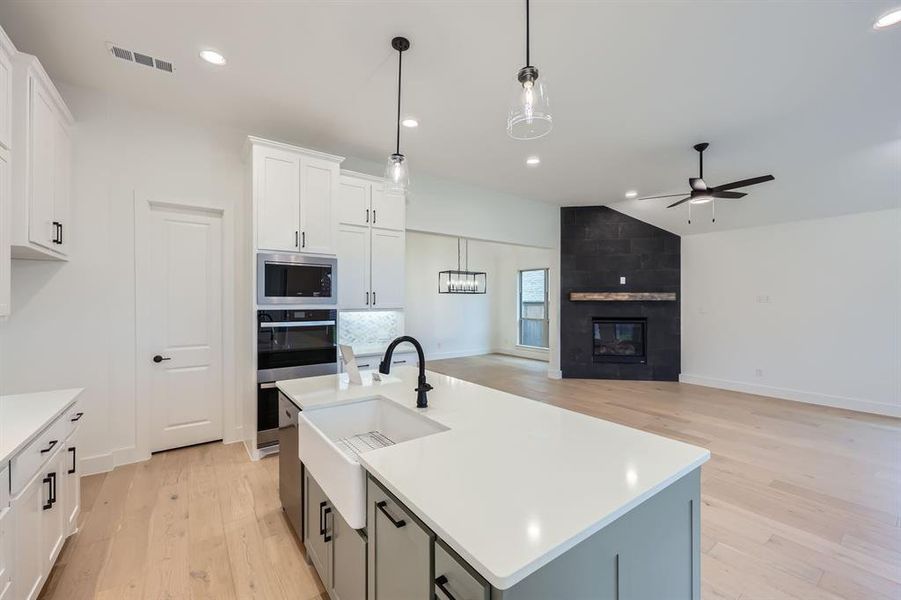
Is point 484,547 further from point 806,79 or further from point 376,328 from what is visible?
point 806,79

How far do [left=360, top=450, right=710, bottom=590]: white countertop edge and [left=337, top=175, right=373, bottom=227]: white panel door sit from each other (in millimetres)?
3067

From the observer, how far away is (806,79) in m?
2.70

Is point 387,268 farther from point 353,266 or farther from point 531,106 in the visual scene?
point 531,106

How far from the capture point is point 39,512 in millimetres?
1646

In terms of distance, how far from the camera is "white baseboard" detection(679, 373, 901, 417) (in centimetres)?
459

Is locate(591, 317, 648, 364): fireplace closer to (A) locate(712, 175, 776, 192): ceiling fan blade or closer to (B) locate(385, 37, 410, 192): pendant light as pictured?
(A) locate(712, 175, 776, 192): ceiling fan blade

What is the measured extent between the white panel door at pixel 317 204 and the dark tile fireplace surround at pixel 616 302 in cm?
458

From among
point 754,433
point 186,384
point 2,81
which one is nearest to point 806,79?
point 754,433

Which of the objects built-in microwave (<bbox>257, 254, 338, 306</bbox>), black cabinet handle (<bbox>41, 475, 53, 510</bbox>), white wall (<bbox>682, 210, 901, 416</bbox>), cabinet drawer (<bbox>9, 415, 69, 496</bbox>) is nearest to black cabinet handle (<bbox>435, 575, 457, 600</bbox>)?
cabinet drawer (<bbox>9, 415, 69, 496</bbox>)

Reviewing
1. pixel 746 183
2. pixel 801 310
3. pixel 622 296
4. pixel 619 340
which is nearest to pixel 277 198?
pixel 746 183

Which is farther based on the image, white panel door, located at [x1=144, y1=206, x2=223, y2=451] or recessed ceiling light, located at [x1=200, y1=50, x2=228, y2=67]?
white panel door, located at [x1=144, y1=206, x2=223, y2=451]

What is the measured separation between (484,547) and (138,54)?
11.6 ft

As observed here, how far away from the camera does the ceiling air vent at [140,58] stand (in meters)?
2.47

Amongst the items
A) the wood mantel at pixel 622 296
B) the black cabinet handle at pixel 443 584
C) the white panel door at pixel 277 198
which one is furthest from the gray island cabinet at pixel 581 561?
the wood mantel at pixel 622 296
